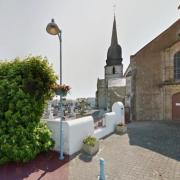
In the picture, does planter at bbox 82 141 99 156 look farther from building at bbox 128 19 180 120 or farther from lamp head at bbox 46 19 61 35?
building at bbox 128 19 180 120

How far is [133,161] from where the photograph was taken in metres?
6.13

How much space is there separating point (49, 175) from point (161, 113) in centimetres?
1334

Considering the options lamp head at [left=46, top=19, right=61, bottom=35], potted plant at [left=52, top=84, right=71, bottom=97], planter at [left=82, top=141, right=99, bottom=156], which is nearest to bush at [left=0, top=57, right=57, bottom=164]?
potted plant at [left=52, top=84, right=71, bottom=97]

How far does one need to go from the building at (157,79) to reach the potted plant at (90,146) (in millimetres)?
10215

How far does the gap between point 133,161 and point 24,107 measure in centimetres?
467

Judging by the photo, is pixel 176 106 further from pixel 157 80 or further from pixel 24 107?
pixel 24 107

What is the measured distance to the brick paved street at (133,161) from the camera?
5106 mm

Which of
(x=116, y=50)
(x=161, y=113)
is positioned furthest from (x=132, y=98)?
(x=116, y=50)

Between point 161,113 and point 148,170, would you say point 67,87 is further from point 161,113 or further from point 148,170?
point 161,113

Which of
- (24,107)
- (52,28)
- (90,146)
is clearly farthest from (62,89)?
(90,146)

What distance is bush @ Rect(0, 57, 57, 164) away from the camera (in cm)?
564

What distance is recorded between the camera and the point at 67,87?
641 cm

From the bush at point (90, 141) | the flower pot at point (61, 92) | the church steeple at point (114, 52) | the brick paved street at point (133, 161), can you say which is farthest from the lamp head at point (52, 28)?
the church steeple at point (114, 52)

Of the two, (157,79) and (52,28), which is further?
(157,79)
